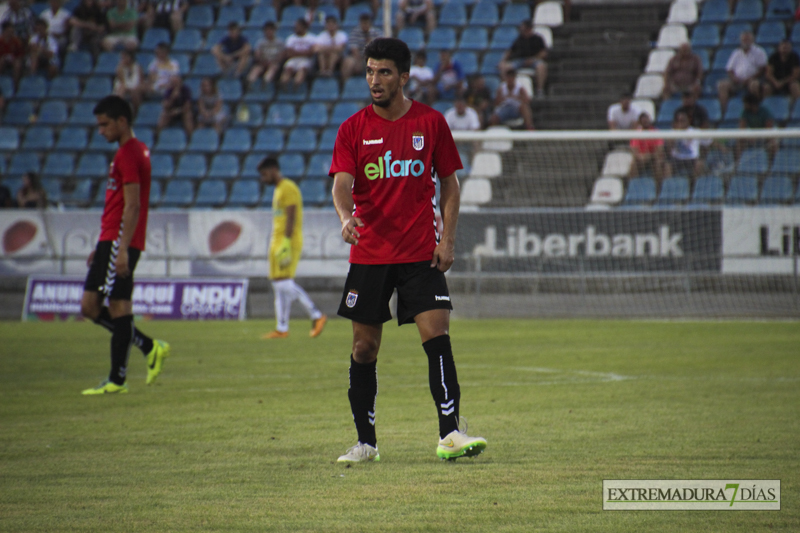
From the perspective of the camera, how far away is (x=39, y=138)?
73.6 feet

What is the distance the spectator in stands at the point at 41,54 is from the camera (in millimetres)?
23844

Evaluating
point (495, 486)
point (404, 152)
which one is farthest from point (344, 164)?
point (495, 486)

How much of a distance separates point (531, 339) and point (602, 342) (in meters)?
1.02

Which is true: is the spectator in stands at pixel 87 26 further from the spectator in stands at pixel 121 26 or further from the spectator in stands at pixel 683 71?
the spectator in stands at pixel 683 71

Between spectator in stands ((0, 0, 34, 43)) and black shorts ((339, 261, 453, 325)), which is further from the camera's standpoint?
spectator in stands ((0, 0, 34, 43))

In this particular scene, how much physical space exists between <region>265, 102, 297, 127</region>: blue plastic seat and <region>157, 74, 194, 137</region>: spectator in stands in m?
1.76

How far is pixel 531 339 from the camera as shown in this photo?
505 inches

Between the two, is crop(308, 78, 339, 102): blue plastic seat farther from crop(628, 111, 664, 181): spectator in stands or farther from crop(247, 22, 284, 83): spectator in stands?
crop(628, 111, 664, 181): spectator in stands

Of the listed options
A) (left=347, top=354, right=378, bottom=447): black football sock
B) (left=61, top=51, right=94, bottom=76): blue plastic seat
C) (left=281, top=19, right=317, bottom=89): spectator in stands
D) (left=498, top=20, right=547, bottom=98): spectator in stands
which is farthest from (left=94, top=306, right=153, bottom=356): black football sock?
(left=61, top=51, right=94, bottom=76): blue plastic seat

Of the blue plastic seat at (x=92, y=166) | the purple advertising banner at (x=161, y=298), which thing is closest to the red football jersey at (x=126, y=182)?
the purple advertising banner at (x=161, y=298)

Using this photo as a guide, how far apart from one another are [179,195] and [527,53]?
817cm

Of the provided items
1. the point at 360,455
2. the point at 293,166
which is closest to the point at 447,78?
the point at 293,166

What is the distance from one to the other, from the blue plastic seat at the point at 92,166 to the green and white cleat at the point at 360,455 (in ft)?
57.4

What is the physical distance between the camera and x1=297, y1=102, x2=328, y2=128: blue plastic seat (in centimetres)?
2177
